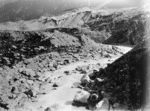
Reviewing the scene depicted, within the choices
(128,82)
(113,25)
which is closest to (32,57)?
(128,82)

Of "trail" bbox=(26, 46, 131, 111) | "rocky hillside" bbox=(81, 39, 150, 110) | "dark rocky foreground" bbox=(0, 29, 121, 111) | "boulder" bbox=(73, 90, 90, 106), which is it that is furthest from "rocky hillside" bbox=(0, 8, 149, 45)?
"boulder" bbox=(73, 90, 90, 106)

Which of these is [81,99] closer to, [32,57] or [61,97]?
[61,97]

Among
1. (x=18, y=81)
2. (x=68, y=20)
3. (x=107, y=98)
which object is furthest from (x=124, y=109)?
(x=68, y=20)

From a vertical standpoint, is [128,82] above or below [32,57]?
Answer: below

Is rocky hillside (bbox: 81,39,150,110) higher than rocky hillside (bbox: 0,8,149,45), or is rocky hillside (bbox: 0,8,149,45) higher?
rocky hillside (bbox: 0,8,149,45)

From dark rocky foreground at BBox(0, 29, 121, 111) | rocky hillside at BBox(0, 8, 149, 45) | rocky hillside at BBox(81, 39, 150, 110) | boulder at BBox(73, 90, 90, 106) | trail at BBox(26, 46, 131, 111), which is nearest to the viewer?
rocky hillside at BBox(81, 39, 150, 110)

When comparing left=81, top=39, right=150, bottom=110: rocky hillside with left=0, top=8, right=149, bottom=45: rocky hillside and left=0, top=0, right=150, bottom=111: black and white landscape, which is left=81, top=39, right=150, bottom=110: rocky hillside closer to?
left=0, top=0, right=150, bottom=111: black and white landscape

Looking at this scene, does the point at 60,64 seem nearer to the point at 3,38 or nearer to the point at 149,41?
the point at 149,41

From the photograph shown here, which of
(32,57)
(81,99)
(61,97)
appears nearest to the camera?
(81,99)

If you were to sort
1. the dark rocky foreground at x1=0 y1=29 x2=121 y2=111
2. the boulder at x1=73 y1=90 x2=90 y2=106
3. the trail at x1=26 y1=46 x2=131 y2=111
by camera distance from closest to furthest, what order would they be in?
the boulder at x1=73 y1=90 x2=90 y2=106 → the trail at x1=26 y1=46 x2=131 y2=111 → the dark rocky foreground at x1=0 y1=29 x2=121 y2=111
